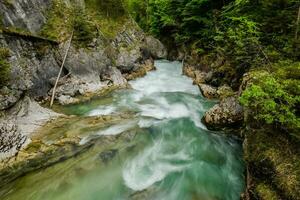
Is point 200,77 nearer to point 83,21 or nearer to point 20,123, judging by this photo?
point 83,21

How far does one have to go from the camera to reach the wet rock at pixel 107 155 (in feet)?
26.7

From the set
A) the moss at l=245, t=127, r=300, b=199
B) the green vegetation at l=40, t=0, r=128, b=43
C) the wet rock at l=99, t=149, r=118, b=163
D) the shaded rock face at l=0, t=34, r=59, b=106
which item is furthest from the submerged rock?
the green vegetation at l=40, t=0, r=128, b=43

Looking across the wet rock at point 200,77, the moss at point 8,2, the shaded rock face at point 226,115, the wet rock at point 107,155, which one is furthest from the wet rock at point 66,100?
the wet rock at point 200,77

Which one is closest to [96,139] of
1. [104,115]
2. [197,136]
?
[104,115]

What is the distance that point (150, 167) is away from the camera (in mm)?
8016

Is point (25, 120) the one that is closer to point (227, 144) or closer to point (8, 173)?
point (8, 173)

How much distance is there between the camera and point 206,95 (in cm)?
1451

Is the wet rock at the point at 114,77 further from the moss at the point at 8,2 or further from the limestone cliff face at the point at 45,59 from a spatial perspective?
the moss at the point at 8,2

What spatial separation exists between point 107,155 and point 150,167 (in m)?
1.48

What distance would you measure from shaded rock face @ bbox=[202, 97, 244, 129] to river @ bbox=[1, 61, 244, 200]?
1.31 feet

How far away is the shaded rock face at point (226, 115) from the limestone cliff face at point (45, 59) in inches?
276

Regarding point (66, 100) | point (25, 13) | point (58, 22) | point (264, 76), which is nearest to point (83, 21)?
point (58, 22)

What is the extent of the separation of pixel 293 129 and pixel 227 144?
3.36m

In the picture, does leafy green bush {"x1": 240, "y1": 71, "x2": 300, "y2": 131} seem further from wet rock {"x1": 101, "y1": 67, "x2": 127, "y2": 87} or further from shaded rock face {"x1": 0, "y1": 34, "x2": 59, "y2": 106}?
wet rock {"x1": 101, "y1": 67, "x2": 127, "y2": 87}
